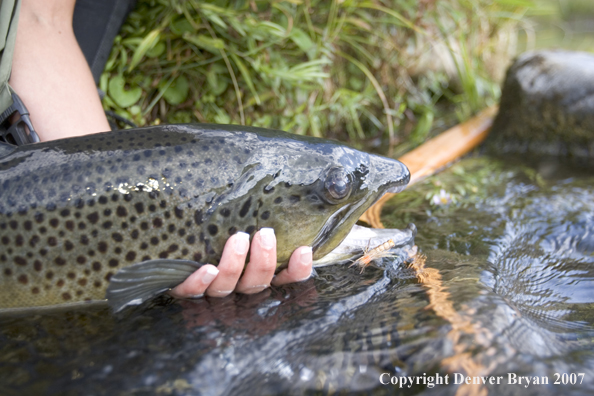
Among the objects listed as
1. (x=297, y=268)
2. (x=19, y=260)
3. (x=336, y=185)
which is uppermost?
(x=336, y=185)

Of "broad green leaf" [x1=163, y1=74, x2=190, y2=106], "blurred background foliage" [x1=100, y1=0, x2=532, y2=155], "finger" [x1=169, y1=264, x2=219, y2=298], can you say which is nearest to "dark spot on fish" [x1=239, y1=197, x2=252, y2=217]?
"finger" [x1=169, y1=264, x2=219, y2=298]

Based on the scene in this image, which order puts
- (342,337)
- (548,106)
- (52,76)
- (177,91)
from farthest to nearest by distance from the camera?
1. (548,106)
2. (177,91)
3. (52,76)
4. (342,337)

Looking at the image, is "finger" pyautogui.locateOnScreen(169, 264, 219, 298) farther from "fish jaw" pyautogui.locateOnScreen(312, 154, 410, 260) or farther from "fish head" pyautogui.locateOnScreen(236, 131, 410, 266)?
"fish jaw" pyautogui.locateOnScreen(312, 154, 410, 260)

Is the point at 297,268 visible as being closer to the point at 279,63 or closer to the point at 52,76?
the point at 52,76

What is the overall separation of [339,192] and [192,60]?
187 cm

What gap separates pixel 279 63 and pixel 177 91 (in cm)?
79

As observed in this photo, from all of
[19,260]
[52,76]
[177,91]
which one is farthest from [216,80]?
[19,260]

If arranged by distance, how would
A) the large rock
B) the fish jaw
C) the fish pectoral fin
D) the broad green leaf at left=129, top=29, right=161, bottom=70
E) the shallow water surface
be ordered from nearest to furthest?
the shallow water surface
the fish pectoral fin
the fish jaw
the broad green leaf at left=129, top=29, right=161, bottom=70
the large rock

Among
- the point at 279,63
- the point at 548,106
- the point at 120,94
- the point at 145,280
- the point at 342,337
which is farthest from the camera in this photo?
the point at 548,106

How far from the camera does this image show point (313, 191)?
72.9 inches

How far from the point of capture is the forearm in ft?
7.50

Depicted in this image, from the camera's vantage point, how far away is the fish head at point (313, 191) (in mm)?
1832

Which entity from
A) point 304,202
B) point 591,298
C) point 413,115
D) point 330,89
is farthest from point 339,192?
point 413,115

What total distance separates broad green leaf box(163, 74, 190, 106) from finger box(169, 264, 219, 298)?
1759mm
